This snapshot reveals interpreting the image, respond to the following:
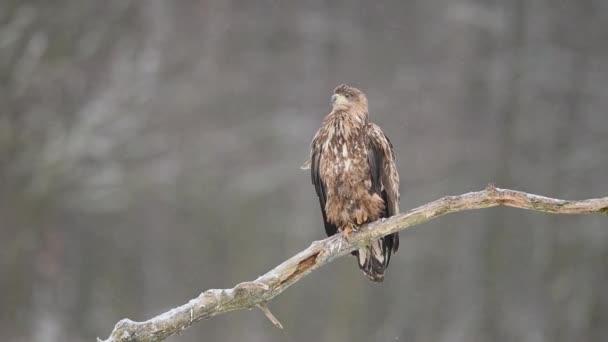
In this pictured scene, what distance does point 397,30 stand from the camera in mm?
8859

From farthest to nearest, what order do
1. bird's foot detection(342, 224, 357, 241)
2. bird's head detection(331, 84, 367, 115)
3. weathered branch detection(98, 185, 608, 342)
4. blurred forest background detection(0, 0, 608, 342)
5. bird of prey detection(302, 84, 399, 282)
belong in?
blurred forest background detection(0, 0, 608, 342) → bird's head detection(331, 84, 367, 115) → bird of prey detection(302, 84, 399, 282) → bird's foot detection(342, 224, 357, 241) → weathered branch detection(98, 185, 608, 342)

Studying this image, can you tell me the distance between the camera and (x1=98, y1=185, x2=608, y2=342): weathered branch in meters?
3.73

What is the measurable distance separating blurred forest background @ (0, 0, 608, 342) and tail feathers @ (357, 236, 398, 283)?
3596 mm

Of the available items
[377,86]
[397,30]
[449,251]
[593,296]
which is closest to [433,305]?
[449,251]

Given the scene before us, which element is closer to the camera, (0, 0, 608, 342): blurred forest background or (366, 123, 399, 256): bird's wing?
(366, 123, 399, 256): bird's wing

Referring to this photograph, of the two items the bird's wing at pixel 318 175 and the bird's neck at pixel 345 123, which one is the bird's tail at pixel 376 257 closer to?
the bird's wing at pixel 318 175

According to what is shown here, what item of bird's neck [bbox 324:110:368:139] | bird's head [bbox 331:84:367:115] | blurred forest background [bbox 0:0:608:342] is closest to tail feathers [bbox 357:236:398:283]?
bird's neck [bbox 324:110:368:139]

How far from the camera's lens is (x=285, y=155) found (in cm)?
868

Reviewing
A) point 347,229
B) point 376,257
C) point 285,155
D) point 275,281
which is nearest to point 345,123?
point 347,229

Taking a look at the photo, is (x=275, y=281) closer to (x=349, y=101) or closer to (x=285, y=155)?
(x=349, y=101)

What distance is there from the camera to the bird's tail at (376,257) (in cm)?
484

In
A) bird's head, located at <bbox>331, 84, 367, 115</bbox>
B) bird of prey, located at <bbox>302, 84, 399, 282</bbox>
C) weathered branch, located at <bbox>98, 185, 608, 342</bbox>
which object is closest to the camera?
weathered branch, located at <bbox>98, 185, 608, 342</bbox>

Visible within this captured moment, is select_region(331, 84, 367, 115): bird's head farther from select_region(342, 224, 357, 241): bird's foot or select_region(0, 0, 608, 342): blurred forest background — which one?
select_region(0, 0, 608, 342): blurred forest background

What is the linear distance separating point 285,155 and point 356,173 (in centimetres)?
401
